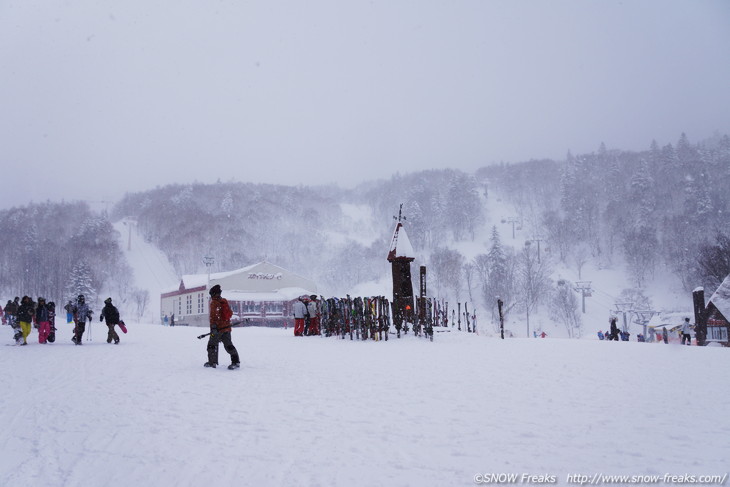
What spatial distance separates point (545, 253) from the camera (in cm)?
9062

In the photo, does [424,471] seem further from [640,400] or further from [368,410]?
[640,400]

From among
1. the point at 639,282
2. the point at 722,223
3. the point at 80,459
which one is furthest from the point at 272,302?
the point at 722,223

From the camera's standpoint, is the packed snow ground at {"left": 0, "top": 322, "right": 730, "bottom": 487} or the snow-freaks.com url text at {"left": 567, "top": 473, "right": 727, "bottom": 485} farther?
the packed snow ground at {"left": 0, "top": 322, "right": 730, "bottom": 487}

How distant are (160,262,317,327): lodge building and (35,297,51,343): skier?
106ft

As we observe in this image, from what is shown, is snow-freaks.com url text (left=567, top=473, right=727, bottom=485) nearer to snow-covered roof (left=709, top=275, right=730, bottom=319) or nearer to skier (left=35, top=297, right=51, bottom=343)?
skier (left=35, top=297, right=51, bottom=343)

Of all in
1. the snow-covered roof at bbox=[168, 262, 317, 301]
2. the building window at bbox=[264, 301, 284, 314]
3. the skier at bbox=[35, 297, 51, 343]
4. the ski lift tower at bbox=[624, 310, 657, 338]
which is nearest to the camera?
the skier at bbox=[35, 297, 51, 343]

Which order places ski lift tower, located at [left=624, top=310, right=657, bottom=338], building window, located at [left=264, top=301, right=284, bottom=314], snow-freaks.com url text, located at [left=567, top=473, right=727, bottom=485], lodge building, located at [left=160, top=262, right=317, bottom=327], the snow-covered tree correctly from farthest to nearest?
1. the snow-covered tree
2. building window, located at [left=264, top=301, right=284, bottom=314]
3. ski lift tower, located at [left=624, top=310, right=657, bottom=338]
4. lodge building, located at [left=160, top=262, right=317, bottom=327]
5. snow-freaks.com url text, located at [left=567, top=473, right=727, bottom=485]

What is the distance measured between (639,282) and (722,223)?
767 inches

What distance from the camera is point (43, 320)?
54.5 ft

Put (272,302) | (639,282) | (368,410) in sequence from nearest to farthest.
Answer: (368,410) < (272,302) < (639,282)

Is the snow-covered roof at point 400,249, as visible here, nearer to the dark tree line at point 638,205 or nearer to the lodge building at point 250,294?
the lodge building at point 250,294

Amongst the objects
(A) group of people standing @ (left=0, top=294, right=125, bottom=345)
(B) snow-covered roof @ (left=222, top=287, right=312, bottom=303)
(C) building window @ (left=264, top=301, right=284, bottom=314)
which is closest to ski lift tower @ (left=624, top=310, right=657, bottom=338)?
(B) snow-covered roof @ (left=222, top=287, right=312, bottom=303)

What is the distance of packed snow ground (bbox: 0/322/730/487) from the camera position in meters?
4.36

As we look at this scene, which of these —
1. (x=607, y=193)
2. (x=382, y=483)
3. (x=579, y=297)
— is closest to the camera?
(x=382, y=483)
